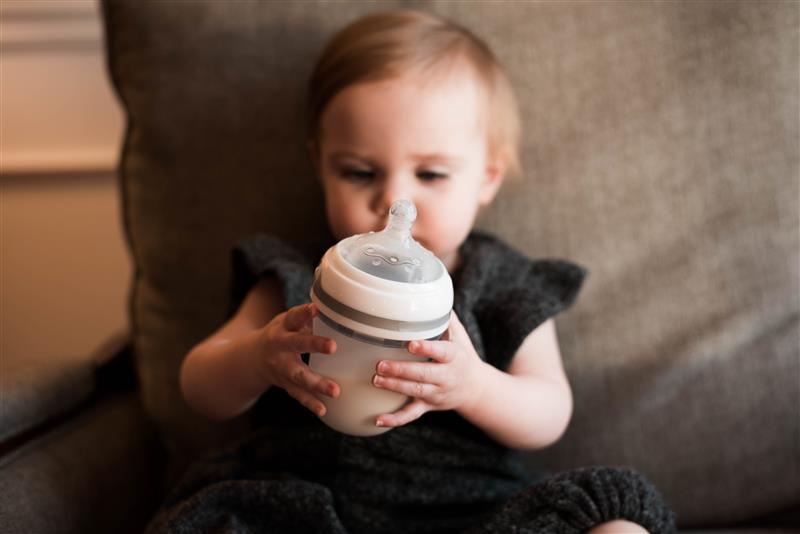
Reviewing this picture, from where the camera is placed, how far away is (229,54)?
3.35 ft

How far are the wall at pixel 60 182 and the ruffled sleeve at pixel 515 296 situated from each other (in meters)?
0.74

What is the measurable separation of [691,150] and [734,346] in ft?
0.86

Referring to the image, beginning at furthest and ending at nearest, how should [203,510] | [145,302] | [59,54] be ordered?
1. [59,54]
2. [145,302]
3. [203,510]

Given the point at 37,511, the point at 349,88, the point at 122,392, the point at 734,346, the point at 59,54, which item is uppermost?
the point at 349,88

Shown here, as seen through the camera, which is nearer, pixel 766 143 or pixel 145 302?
pixel 766 143

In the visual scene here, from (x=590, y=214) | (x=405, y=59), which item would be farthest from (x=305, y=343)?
(x=590, y=214)

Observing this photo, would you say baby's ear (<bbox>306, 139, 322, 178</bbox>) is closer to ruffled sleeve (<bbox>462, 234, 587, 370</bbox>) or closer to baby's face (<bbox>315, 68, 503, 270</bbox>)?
baby's face (<bbox>315, 68, 503, 270</bbox>)

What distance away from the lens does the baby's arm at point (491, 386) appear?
0.59 m

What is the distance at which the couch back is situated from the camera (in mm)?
942

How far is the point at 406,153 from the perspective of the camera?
0.83 m

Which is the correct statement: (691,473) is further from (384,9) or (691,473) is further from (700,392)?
(384,9)

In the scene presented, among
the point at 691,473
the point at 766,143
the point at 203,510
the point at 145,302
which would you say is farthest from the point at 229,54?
the point at 691,473

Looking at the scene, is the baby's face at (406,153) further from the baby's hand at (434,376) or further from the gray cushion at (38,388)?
the gray cushion at (38,388)

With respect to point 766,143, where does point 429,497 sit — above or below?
below
